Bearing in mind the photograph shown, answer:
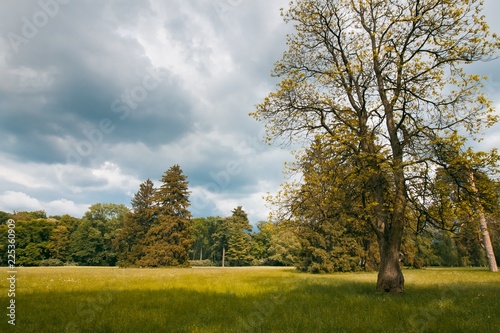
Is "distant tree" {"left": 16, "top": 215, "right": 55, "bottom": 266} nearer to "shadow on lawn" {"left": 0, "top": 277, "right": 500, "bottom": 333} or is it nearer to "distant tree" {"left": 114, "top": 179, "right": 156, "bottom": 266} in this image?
"distant tree" {"left": 114, "top": 179, "right": 156, "bottom": 266}

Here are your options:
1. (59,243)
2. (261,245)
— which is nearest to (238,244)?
(261,245)

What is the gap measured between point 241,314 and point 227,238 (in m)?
88.8

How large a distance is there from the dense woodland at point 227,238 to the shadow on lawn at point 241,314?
166 inches

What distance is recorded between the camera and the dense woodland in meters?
15.8

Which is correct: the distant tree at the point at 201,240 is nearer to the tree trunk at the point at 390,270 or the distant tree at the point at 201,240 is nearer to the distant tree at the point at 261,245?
the distant tree at the point at 261,245

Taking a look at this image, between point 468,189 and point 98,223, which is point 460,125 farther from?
point 98,223

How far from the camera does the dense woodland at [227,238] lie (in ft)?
51.9

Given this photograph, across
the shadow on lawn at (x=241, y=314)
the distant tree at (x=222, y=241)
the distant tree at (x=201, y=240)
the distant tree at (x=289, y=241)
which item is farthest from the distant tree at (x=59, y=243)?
the shadow on lawn at (x=241, y=314)

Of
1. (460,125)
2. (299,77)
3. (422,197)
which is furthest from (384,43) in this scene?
(422,197)

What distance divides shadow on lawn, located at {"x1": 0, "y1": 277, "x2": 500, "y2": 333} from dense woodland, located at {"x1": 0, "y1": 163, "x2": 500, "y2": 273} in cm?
421

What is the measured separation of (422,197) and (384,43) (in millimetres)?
8137

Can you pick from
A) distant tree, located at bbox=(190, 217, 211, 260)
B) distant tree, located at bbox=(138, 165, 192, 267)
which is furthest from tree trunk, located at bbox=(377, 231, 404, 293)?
distant tree, located at bbox=(190, 217, 211, 260)

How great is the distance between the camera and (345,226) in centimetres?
4038

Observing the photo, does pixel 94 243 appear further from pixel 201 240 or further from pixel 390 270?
pixel 390 270
